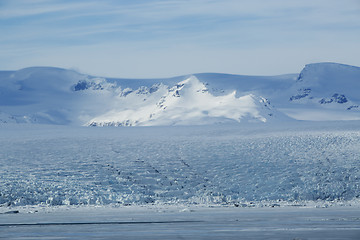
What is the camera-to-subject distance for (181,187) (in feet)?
84.9

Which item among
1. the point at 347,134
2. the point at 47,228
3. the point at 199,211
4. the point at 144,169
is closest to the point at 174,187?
the point at 144,169

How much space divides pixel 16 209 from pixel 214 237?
8757 millimetres

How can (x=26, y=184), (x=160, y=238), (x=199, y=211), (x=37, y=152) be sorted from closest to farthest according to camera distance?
(x=160, y=238), (x=199, y=211), (x=26, y=184), (x=37, y=152)

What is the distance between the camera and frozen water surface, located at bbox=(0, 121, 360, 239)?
16.9 metres

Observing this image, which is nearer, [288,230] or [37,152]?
[288,230]

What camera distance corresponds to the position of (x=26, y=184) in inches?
991

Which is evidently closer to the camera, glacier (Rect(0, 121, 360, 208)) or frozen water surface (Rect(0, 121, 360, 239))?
frozen water surface (Rect(0, 121, 360, 239))

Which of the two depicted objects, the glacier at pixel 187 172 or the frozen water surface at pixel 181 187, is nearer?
the frozen water surface at pixel 181 187

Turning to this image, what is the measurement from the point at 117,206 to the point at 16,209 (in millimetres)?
3116

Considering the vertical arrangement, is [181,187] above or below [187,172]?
below

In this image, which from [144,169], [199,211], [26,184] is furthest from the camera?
[144,169]

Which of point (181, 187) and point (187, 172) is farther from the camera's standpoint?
point (187, 172)

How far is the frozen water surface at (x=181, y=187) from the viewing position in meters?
16.9

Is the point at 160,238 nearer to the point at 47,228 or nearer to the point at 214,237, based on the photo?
the point at 214,237
